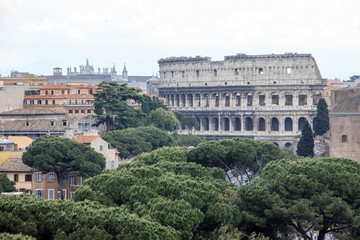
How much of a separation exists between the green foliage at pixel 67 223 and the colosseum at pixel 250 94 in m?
93.1

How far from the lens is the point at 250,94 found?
5310 inches

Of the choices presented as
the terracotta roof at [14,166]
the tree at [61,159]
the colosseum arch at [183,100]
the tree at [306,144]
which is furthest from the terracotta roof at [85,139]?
the colosseum arch at [183,100]

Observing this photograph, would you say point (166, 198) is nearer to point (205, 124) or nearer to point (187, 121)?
point (187, 121)

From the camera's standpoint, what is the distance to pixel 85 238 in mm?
31938

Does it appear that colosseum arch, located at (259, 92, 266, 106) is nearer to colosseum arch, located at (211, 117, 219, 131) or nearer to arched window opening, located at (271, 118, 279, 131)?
arched window opening, located at (271, 118, 279, 131)

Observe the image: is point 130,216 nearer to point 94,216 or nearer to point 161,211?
point 94,216

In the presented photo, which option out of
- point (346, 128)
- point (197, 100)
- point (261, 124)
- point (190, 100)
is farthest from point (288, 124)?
point (346, 128)

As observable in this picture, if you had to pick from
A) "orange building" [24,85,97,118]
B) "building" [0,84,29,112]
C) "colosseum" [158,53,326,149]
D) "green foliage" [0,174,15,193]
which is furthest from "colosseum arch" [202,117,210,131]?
"green foliage" [0,174,15,193]

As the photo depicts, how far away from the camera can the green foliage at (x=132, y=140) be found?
7594 centimetres

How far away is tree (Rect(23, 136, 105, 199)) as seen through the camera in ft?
192

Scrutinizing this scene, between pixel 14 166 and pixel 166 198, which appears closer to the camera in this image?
pixel 166 198

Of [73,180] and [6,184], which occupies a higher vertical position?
[6,184]

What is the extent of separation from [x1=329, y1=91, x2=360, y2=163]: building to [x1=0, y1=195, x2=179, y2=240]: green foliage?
4015cm

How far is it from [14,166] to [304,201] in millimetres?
23868
